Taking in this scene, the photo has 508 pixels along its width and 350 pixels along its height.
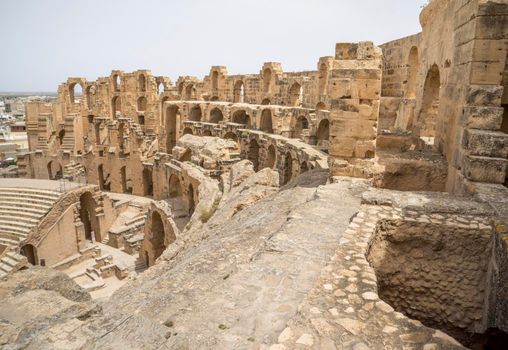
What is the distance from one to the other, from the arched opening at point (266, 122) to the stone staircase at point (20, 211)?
11.8 metres

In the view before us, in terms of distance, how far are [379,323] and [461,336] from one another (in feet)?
7.41

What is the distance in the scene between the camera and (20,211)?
643 inches

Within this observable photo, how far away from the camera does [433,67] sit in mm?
9391

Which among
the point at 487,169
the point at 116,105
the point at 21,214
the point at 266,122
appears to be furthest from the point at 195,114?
the point at 487,169

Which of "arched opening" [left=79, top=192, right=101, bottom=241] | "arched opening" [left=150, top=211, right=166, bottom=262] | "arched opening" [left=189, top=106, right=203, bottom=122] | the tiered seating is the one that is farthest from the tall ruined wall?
"arched opening" [left=189, top=106, right=203, bottom=122]

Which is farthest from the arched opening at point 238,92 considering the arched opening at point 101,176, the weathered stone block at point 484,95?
the weathered stone block at point 484,95

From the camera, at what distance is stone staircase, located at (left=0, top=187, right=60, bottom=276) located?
1495 centimetres

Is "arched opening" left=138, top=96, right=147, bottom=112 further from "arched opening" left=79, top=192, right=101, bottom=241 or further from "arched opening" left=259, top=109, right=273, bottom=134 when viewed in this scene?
"arched opening" left=79, top=192, right=101, bottom=241

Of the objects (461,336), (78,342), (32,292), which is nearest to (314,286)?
(78,342)

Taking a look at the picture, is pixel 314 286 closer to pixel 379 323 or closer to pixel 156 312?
pixel 379 323

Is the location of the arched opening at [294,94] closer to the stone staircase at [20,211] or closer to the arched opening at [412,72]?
the arched opening at [412,72]

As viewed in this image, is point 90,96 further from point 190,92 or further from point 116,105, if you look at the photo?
point 190,92

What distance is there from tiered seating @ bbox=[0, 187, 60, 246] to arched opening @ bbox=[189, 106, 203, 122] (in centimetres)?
1262

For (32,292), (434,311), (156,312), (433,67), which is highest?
(433,67)
